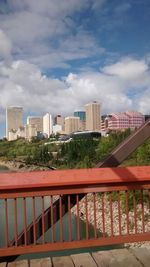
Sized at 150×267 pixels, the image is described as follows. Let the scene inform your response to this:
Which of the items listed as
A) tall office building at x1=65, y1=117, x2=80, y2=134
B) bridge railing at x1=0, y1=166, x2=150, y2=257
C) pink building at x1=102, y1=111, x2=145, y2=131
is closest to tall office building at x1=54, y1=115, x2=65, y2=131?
tall office building at x1=65, y1=117, x2=80, y2=134

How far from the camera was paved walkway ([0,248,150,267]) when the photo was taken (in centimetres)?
358

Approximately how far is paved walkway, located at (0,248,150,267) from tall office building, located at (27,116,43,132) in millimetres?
173109

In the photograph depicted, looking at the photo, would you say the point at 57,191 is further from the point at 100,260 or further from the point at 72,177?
the point at 100,260

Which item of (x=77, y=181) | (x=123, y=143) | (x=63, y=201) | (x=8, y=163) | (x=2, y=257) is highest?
(x=123, y=143)

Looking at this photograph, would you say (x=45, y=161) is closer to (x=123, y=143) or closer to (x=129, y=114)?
(x=129, y=114)

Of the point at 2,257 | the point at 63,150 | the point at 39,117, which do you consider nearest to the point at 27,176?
the point at 2,257

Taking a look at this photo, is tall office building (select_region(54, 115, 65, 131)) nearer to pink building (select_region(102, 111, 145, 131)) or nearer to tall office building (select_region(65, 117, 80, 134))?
tall office building (select_region(65, 117, 80, 134))

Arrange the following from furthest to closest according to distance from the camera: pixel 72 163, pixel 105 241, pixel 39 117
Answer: pixel 39 117 < pixel 72 163 < pixel 105 241

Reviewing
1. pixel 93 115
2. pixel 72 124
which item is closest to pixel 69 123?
pixel 72 124

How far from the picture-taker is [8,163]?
316 feet

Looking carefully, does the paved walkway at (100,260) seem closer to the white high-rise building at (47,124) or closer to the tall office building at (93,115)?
the tall office building at (93,115)

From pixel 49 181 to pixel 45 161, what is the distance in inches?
3045

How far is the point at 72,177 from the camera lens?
3551mm

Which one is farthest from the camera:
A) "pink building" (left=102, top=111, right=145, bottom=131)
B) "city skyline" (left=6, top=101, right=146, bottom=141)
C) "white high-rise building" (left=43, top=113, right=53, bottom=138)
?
"white high-rise building" (left=43, top=113, right=53, bottom=138)
